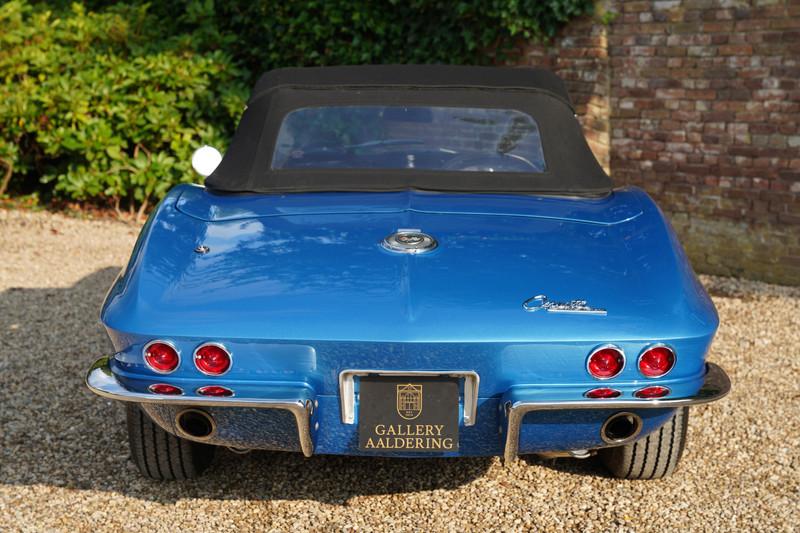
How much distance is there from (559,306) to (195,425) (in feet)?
3.96

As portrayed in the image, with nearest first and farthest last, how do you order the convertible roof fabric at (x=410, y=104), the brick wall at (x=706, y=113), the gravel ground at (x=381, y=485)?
the gravel ground at (x=381, y=485), the convertible roof fabric at (x=410, y=104), the brick wall at (x=706, y=113)

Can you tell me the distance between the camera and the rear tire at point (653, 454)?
132 inches

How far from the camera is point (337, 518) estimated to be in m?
3.23

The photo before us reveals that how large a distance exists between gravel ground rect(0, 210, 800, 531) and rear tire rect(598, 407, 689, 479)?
0.19 ft

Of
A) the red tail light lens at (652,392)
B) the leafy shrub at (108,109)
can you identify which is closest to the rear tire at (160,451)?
the red tail light lens at (652,392)

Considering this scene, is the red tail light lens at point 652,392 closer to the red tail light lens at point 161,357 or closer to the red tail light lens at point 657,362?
the red tail light lens at point 657,362

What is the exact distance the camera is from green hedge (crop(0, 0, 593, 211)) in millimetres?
7824

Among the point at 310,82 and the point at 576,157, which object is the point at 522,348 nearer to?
the point at 576,157

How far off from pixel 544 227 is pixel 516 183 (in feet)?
1.51

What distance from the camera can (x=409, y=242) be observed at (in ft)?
10.2

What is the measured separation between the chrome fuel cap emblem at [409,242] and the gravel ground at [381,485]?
Result: 96 cm

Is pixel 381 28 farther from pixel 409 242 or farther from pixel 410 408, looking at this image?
pixel 410 408

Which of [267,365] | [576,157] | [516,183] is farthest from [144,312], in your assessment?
[576,157]

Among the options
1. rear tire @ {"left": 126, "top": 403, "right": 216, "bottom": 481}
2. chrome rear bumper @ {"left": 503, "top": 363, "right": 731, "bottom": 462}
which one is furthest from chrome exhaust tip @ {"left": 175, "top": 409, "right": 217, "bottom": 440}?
chrome rear bumper @ {"left": 503, "top": 363, "right": 731, "bottom": 462}
